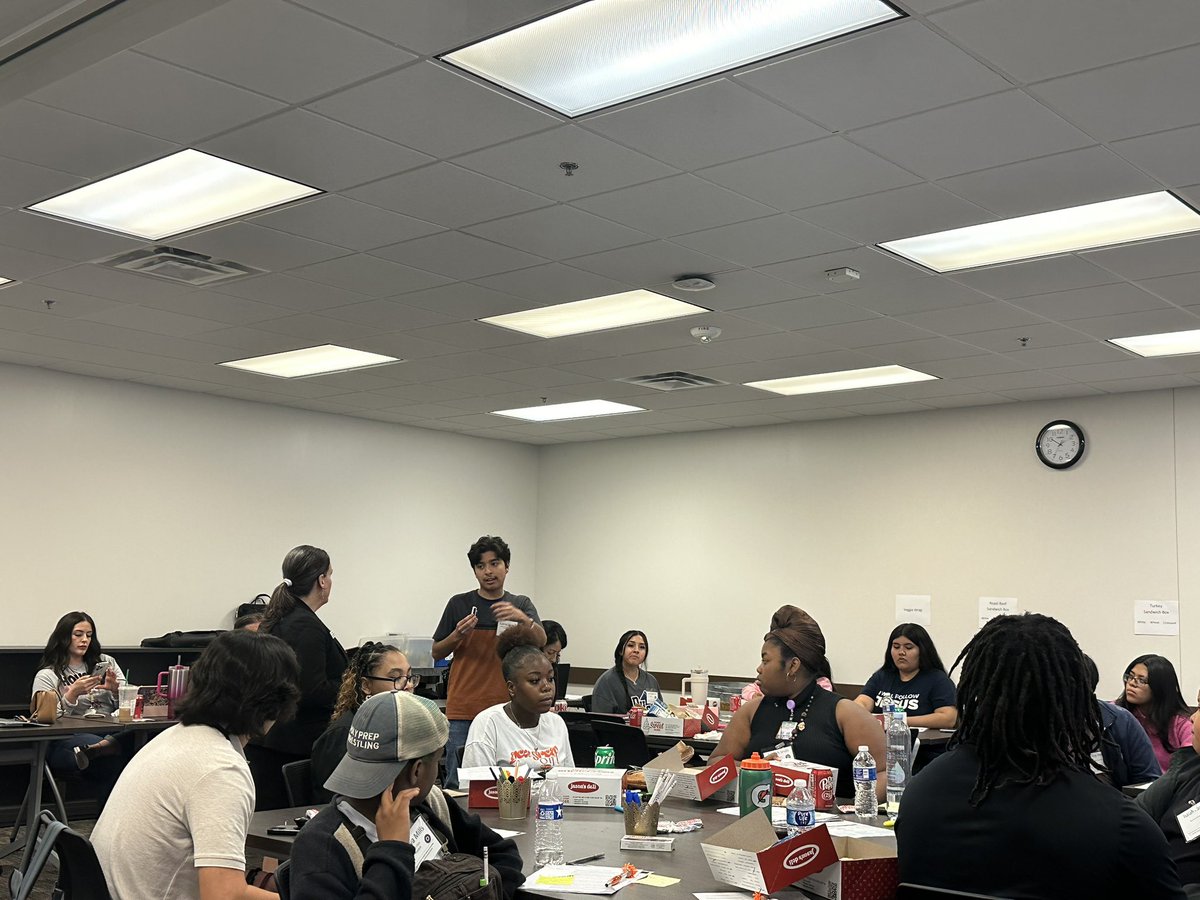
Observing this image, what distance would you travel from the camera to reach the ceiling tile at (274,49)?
3230 millimetres

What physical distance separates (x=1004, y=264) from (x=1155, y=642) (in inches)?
157

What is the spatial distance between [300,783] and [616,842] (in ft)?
3.83

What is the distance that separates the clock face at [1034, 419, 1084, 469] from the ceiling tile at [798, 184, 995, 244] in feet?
13.6

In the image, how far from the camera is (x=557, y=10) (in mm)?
3189

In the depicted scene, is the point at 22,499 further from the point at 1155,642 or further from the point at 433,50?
the point at 1155,642

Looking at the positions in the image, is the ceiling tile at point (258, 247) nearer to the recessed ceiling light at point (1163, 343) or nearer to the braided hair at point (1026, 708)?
the braided hair at point (1026, 708)

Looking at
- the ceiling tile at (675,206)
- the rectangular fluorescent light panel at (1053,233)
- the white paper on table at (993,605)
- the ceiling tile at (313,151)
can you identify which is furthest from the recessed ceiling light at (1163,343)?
the ceiling tile at (313,151)

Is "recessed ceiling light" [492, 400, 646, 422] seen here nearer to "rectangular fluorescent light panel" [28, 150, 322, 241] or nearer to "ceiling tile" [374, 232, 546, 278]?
"ceiling tile" [374, 232, 546, 278]

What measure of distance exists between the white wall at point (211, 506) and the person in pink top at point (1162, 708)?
6.57 metres

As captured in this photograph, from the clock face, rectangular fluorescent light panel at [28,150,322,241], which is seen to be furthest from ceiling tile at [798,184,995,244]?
the clock face

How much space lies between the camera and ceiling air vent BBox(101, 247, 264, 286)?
548cm

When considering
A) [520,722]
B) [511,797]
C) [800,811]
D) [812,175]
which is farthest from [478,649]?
[812,175]

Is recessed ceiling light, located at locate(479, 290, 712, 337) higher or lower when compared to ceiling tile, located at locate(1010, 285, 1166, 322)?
higher

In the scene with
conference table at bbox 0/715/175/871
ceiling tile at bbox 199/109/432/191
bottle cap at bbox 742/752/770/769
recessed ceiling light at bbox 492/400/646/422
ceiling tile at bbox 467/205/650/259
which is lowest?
conference table at bbox 0/715/175/871
